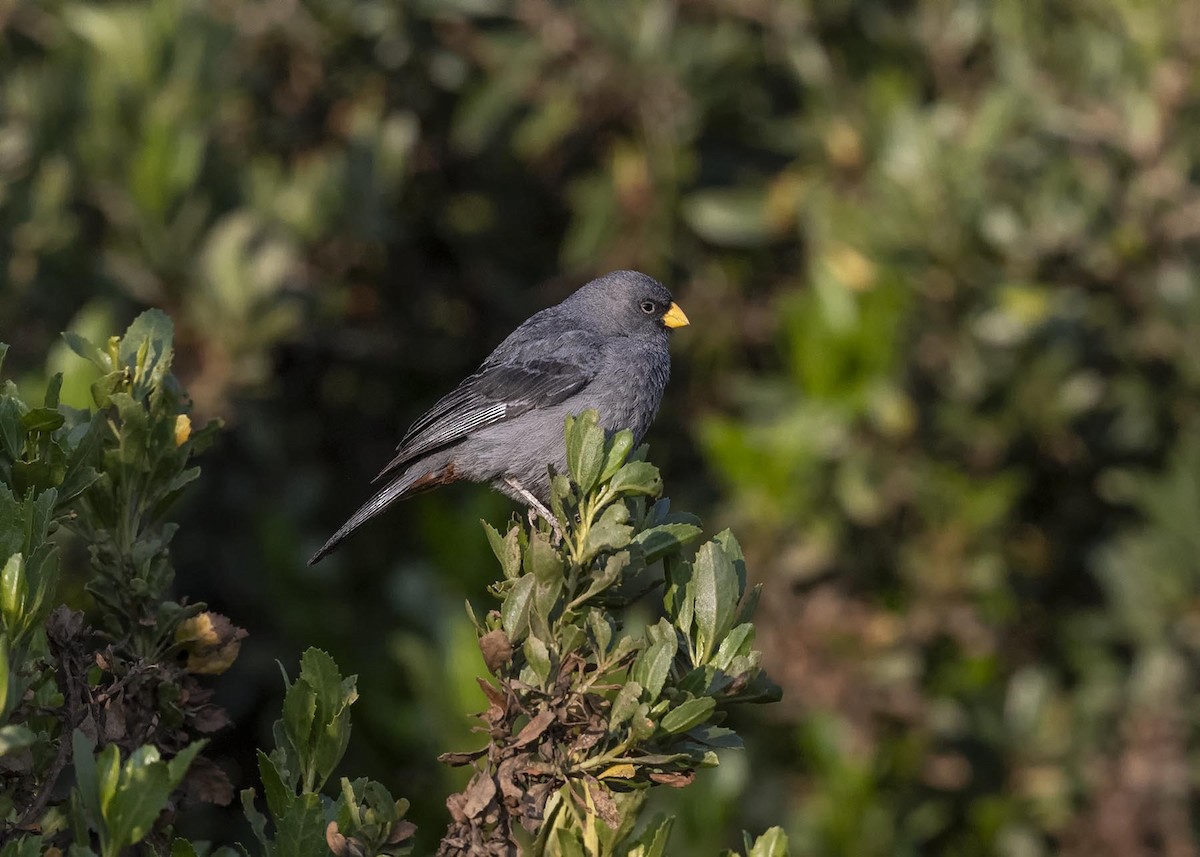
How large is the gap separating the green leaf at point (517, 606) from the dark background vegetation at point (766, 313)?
3288 mm

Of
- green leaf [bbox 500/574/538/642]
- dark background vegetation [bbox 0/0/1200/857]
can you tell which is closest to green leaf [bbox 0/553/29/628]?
green leaf [bbox 500/574/538/642]

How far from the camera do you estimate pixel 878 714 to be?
718 centimetres

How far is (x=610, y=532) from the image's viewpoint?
304cm

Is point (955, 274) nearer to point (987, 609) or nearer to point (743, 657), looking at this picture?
point (987, 609)

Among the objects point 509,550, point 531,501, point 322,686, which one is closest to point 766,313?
point 531,501

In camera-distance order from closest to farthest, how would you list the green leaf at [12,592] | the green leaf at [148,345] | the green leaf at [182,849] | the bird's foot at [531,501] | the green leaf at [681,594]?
the green leaf at [12,592] < the green leaf at [182,849] < the green leaf at [681,594] < the green leaf at [148,345] < the bird's foot at [531,501]

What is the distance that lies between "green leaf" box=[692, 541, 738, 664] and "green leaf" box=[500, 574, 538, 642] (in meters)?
0.34

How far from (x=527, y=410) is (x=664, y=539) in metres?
2.56

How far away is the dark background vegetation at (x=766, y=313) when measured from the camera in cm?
691

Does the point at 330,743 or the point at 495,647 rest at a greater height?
the point at 495,647

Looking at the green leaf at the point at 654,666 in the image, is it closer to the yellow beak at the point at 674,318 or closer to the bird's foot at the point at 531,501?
the bird's foot at the point at 531,501

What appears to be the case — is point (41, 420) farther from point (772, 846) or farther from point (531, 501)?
point (531, 501)

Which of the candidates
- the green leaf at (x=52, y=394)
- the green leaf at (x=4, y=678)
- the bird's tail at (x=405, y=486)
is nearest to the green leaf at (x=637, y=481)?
the green leaf at (x=52, y=394)

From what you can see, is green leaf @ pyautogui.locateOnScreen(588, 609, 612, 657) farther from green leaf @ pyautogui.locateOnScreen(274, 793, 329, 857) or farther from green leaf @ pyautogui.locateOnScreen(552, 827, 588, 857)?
green leaf @ pyautogui.locateOnScreen(274, 793, 329, 857)
